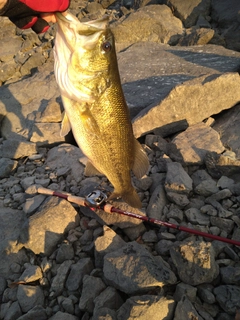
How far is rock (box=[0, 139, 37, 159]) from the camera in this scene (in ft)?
19.7

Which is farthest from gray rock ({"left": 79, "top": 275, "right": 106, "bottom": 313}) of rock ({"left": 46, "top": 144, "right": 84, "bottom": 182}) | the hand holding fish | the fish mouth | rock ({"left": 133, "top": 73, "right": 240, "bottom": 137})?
rock ({"left": 133, "top": 73, "right": 240, "bottom": 137})

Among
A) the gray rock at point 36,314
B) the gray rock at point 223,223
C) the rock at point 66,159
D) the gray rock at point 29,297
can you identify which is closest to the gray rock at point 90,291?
the gray rock at point 36,314

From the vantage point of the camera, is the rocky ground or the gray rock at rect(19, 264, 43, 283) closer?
the rocky ground

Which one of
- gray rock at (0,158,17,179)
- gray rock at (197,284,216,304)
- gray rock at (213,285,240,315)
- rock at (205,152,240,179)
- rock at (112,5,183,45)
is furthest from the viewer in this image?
rock at (112,5,183,45)

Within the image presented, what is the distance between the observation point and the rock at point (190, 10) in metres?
12.4

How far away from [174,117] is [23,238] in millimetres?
3042

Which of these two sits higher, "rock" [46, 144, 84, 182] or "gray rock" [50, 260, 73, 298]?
"gray rock" [50, 260, 73, 298]

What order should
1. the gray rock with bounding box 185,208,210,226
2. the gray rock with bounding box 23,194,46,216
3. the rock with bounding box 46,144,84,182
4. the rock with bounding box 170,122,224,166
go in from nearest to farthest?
the gray rock with bounding box 185,208,210,226 < the gray rock with bounding box 23,194,46,216 < the rock with bounding box 170,122,224,166 < the rock with bounding box 46,144,84,182

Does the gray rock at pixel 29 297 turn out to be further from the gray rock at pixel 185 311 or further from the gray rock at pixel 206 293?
the gray rock at pixel 206 293

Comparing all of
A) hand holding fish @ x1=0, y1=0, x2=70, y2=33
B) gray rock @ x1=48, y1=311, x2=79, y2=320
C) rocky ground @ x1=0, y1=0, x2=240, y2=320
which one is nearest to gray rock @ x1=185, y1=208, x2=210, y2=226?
rocky ground @ x1=0, y1=0, x2=240, y2=320

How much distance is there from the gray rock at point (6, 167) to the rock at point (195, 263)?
3594 millimetres

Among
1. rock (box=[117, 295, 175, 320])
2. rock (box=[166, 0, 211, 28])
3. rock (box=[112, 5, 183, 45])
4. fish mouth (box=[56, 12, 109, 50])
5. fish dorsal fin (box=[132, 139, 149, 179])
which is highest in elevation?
fish mouth (box=[56, 12, 109, 50])

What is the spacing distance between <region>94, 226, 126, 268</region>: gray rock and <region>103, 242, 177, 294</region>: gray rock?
0.21 meters

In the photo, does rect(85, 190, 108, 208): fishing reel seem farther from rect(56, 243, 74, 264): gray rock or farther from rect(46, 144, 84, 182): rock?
rect(46, 144, 84, 182): rock
